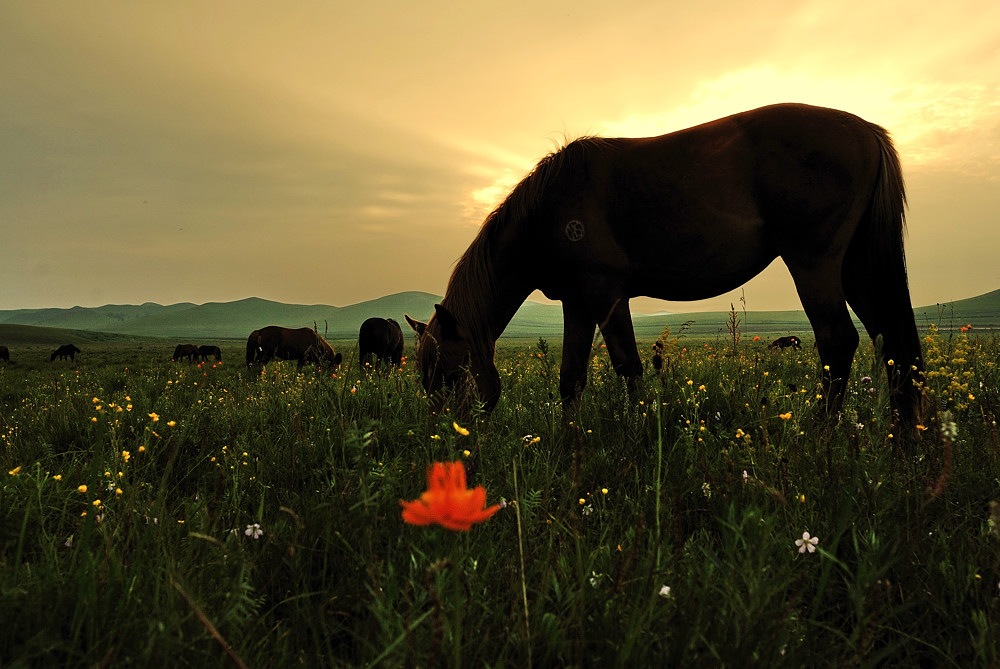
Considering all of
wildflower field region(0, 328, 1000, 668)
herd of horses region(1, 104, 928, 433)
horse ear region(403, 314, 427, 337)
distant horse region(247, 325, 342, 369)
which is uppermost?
herd of horses region(1, 104, 928, 433)

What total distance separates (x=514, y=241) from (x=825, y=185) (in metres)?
2.67

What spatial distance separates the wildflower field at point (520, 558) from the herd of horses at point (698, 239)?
1027 mm

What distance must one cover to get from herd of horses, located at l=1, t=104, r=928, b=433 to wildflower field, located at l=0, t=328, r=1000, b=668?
103 cm

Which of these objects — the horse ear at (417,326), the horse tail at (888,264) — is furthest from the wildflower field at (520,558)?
the horse ear at (417,326)

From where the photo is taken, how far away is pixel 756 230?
459cm

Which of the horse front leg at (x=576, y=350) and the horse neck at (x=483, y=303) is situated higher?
the horse neck at (x=483, y=303)

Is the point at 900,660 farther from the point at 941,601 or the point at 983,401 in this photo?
the point at 983,401

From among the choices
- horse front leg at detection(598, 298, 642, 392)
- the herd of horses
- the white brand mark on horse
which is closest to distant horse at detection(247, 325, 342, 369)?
the herd of horses

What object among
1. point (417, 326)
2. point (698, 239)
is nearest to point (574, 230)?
point (698, 239)

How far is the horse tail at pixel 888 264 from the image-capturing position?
14.7 ft

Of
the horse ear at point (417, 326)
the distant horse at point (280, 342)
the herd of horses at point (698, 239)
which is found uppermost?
the herd of horses at point (698, 239)

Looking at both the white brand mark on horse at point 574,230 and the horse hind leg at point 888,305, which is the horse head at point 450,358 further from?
the horse hind leg at point 888,305

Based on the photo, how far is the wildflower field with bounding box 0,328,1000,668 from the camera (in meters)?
1.26

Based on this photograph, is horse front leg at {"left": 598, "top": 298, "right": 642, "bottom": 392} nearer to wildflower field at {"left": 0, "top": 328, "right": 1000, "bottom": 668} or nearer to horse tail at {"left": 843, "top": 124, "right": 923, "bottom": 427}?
wildflower field at {"left": 0, "top": 328, "right": 1000, "bottom": 668}
